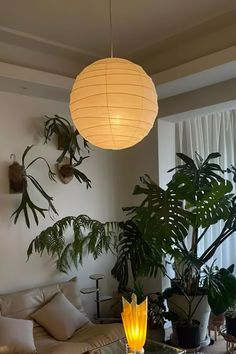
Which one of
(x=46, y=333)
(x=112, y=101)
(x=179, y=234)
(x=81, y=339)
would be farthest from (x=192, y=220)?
(x=112, y=101)

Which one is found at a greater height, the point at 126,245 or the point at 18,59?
the point at 18,59

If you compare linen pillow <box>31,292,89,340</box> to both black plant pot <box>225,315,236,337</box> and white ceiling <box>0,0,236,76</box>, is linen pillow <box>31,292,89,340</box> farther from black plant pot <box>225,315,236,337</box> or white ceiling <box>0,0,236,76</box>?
white ceiling <box>0,0,236,76</box>

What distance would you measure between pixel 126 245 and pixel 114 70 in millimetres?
2206

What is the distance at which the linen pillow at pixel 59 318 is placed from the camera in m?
3.43

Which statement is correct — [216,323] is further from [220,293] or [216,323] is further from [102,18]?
[102,18]

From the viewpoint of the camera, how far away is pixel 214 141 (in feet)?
15.4

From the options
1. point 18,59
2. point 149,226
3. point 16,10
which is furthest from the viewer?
point 18,59

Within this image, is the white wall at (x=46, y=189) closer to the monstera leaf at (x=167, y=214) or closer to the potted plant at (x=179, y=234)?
the potted plant at (x=179, y=234)

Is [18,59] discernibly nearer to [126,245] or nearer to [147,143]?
[147,143]

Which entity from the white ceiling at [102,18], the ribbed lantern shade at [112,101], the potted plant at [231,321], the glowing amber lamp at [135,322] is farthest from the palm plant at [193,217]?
the ribbed lantern shade at [112,101]

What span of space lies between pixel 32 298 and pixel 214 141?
266 cm

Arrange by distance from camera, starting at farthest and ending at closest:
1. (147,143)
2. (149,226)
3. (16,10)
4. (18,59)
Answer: (147,143) → (18,59) → (149,226) → (16,10)

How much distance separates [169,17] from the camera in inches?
126

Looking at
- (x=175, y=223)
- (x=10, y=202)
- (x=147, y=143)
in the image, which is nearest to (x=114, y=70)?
(x=175, y=223)
